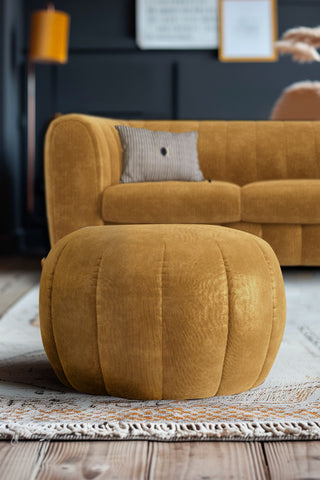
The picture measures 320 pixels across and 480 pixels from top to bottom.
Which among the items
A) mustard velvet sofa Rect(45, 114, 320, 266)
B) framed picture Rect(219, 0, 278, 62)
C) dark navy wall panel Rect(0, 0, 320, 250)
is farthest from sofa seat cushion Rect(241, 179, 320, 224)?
framed picture Rect(219, 0, 278, 62)

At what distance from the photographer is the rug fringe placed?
0.96 metres

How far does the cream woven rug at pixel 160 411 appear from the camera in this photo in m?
0.97

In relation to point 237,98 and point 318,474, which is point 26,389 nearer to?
point 318,474

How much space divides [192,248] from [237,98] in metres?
4.05

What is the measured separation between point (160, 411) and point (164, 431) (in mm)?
94

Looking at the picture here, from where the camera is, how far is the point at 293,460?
0.88m

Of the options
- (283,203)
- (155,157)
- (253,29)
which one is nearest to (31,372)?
(283,203)

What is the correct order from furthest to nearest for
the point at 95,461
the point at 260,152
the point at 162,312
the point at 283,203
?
1. the point at 260,152
2. the point at 283,203
3. the point at 162,312
4. the point at 95,461

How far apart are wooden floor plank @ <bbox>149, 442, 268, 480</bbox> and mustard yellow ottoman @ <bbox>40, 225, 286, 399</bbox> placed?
0.17 m

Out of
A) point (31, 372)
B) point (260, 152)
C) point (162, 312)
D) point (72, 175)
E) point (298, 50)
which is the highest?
point (298, 50)

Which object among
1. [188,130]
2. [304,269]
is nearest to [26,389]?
[188,130]

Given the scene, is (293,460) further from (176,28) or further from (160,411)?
(176,28)

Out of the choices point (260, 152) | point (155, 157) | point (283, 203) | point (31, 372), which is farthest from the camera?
point (260, 152)

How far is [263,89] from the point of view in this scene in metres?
4.89
